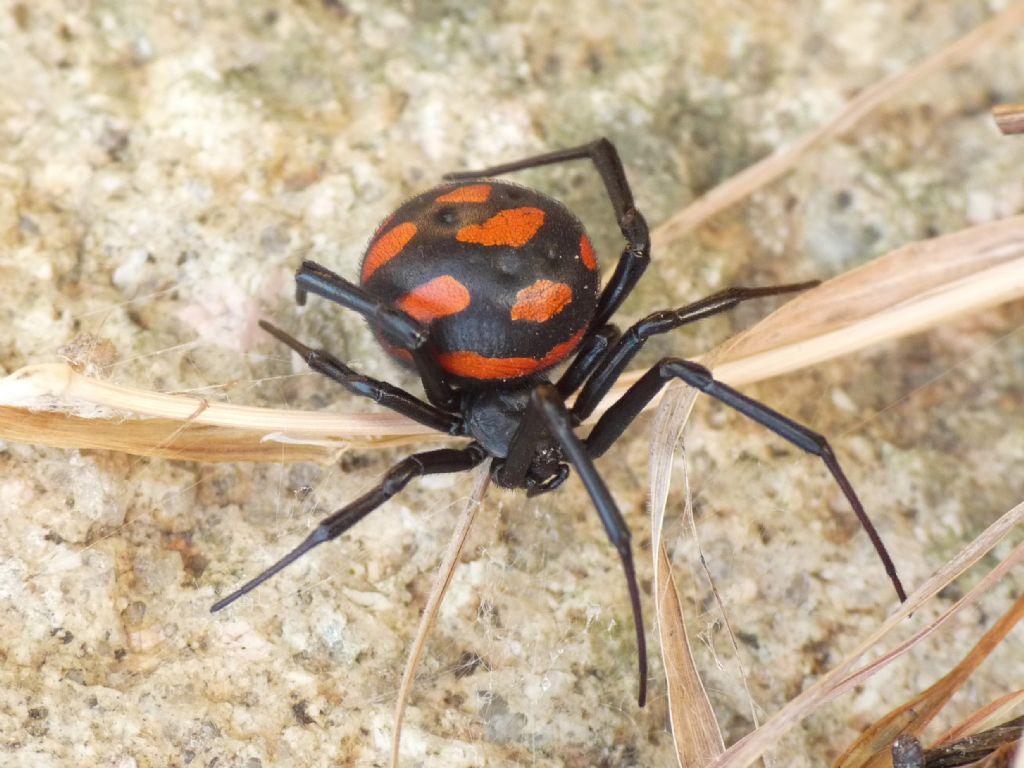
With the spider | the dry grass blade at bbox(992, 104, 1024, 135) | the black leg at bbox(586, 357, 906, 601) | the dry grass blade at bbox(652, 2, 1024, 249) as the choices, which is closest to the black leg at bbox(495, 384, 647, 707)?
the spider

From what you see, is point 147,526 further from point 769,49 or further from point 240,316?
point 769,49

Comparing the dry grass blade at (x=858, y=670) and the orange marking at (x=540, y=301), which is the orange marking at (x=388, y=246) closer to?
the orange marking at (x=540, y=301)

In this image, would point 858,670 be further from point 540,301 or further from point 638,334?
point 540,301

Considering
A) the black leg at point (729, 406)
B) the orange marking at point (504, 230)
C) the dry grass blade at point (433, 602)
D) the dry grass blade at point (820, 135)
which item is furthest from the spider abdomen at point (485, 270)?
the dry grass blade at point (820, 135)

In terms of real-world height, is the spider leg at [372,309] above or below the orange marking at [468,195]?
below

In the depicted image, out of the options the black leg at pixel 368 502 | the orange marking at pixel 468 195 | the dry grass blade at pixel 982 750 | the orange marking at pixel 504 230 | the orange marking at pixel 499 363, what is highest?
the orange marking at pixel 468 195

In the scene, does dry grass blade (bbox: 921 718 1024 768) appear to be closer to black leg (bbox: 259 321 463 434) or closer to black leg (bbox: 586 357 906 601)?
black leg (bbox: 586 357 906 601)
